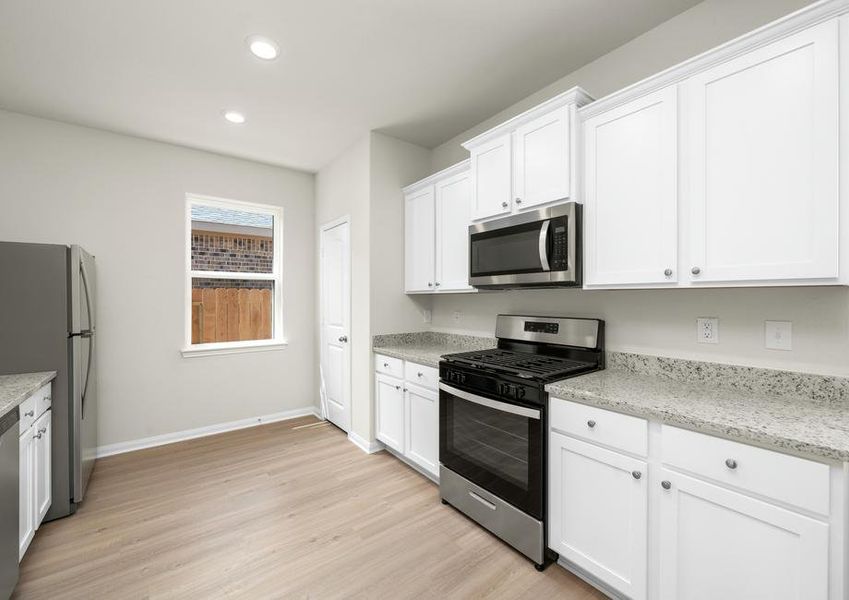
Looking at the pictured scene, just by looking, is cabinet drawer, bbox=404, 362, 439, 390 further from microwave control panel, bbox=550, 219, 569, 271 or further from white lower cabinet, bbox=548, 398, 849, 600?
microwave control panel, bbox=550, 219, 569, 271

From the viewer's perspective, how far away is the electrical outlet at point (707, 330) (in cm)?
179

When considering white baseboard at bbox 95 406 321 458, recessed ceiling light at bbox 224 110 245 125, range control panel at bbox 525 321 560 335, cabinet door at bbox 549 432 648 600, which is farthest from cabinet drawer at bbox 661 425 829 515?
white baseboard at bbox 95 406 321 458

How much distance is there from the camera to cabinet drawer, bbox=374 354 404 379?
2.92 meters

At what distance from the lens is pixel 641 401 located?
154cm

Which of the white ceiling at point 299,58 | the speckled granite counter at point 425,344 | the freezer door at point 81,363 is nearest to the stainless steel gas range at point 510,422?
the speckled granite counter at point 425,344

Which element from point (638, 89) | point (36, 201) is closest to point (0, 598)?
A: point (36, 201)

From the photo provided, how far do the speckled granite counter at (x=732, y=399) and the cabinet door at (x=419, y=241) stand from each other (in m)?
1.57

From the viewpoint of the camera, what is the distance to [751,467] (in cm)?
123

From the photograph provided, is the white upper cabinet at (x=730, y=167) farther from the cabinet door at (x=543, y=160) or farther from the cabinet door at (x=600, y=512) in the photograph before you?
the cabinet door at (x=600, y=512)

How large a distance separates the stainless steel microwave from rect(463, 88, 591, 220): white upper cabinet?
0.08 metres

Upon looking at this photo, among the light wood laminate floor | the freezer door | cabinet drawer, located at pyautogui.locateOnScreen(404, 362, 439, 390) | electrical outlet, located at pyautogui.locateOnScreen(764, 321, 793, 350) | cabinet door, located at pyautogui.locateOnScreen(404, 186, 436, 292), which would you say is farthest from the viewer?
cabinet door, located at pyautogui.locateOnScreen(404, 186, 436, 292)

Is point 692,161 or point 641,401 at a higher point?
point 692,161

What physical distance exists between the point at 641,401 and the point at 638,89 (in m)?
1.41

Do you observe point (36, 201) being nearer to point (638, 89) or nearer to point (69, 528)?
point (69, 528)
